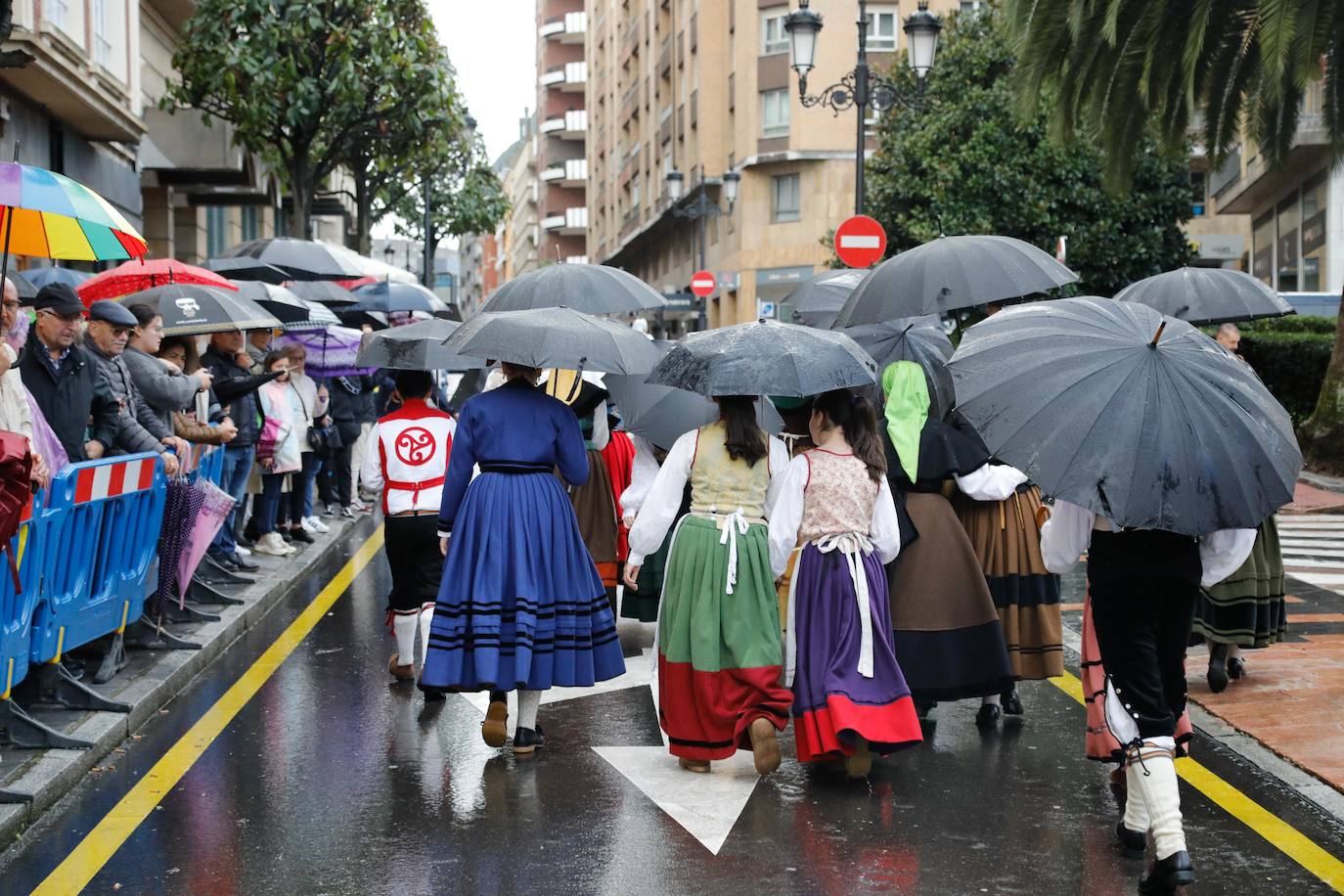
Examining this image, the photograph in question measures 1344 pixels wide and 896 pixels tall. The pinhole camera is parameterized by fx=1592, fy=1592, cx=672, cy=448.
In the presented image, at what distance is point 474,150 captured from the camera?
42719 millimetres

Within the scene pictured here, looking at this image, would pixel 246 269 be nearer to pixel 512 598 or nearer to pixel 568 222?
pixel 512 598

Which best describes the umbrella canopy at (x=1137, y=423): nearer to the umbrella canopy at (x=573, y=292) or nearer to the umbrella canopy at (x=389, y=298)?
the umbrella canopy at (x=573, y=292)

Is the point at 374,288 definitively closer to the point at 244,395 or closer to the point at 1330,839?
the point at 244,395

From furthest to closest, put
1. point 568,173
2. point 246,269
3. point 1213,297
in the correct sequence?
1. point 568,173
2. point 246,269
3. point 1213,297

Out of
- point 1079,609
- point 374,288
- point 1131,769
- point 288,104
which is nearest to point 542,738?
point 1131,769

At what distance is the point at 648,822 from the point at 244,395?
7576mm

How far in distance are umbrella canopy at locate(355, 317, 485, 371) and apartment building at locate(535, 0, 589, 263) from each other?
287ft

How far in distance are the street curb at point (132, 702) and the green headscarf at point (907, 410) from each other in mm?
3673

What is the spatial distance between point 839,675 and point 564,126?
313 ft

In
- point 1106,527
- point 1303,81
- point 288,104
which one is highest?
point 288,104

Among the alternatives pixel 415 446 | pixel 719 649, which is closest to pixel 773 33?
pixel 415 446

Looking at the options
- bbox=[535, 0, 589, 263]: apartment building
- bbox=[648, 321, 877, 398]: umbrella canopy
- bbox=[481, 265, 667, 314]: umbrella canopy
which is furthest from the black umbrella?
bbox=[535, 0, 589, 263]: apartment building

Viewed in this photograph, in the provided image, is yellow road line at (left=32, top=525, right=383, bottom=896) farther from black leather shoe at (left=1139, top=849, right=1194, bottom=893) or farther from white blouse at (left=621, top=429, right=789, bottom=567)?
black leather shoe at (left=1139, top=849, right=1194, bottom=893)

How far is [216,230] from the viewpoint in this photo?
3256 cm
